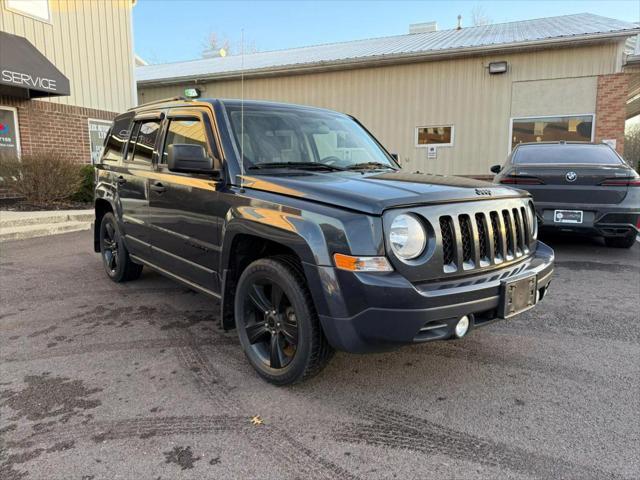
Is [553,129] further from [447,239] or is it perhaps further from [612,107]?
[447,239]

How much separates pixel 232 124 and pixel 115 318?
6.98 feet

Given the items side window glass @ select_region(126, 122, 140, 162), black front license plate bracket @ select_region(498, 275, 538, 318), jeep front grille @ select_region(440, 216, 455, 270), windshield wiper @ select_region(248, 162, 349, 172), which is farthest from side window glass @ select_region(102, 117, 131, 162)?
black front license plate bracket @ select_region(498, 275, 538, 318)

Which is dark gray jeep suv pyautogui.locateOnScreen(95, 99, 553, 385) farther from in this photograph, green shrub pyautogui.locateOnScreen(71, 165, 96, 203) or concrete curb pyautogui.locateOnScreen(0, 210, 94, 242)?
green shrub pyautogui.locateOnScreen(71, 165, 96, 203)

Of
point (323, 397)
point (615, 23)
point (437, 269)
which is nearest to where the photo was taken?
point (437, 269)

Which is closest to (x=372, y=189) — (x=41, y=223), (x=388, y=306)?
Answer: (x=388, y=306)

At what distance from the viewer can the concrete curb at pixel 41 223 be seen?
27.1 feet

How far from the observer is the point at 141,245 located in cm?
459

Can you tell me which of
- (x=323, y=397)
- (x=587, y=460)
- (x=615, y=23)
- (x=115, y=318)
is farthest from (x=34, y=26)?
(x=615, y=23)

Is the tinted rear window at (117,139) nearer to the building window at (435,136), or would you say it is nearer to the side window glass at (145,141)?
the side window glass at (145,141)

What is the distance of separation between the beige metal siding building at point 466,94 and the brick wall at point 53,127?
4.96m

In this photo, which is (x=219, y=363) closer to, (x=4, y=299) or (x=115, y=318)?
(x=115, y=318)

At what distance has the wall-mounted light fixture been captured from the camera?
41.7 feet

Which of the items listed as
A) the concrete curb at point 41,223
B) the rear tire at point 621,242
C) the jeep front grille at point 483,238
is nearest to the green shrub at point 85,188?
the concrete curb at point 41,223

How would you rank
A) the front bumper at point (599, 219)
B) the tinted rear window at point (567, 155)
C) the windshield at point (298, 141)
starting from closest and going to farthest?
the windshield at point (298, 141), the front bumper at point (599, 219), the tinted rear window at point (567, 155)
